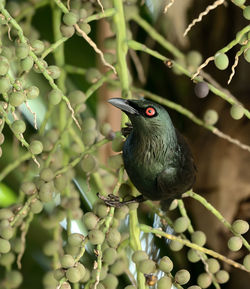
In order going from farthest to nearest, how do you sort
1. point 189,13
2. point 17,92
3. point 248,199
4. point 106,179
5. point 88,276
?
point 189,13
point 248,199
point 106,179
point 88,276
point 17,92

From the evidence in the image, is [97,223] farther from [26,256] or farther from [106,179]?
[26,256]

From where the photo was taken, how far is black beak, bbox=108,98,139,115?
2.86 ft

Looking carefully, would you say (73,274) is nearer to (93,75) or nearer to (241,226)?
(241,226)

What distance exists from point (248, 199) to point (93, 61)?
551 millimetres

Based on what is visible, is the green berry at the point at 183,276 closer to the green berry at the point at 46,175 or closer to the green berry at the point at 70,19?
the green berry at the point at 46,175

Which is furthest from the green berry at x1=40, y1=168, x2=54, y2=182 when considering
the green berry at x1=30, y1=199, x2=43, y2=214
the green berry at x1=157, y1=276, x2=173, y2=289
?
the green berry at x1=157, y1=276, x2=173, y2=289

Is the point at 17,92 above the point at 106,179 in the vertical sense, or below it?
above

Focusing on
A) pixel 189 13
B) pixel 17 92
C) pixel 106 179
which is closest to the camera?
pixel 17 92

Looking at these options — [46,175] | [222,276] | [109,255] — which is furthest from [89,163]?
[222,276]

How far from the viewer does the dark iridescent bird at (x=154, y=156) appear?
3.05ft

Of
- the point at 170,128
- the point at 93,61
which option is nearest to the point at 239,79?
the point at 93,61

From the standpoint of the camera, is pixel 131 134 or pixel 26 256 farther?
pixel 26 256

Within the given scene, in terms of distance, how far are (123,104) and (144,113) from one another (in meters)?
0.05

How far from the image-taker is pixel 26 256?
1493mm
